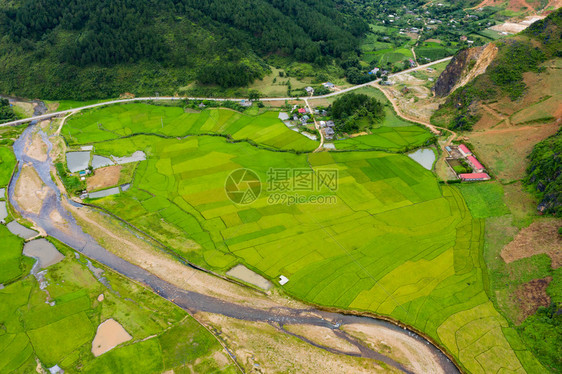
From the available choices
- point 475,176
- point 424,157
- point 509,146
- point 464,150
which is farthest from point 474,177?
point 509,146

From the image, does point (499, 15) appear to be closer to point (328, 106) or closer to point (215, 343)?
point (328, 106)

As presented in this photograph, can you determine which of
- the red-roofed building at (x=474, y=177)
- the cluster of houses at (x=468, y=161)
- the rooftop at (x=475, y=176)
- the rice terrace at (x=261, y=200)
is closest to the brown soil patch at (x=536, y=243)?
the rice terrace at (x=261, y=200)

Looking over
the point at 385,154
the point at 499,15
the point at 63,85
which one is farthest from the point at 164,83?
the point at 499,15

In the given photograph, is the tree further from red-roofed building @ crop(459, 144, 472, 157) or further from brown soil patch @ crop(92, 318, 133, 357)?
brown soil patch @ crop(92, 318, 133, 357)

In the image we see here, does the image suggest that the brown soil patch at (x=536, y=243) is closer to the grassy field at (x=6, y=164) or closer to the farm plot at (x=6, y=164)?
the grassy field at (x=6, y=164)

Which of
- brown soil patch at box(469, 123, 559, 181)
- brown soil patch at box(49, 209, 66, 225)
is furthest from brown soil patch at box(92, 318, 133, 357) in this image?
brown soil patch at box(469, 123, 559, 181)

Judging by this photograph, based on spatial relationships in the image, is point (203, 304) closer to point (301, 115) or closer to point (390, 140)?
point (390, 140)
